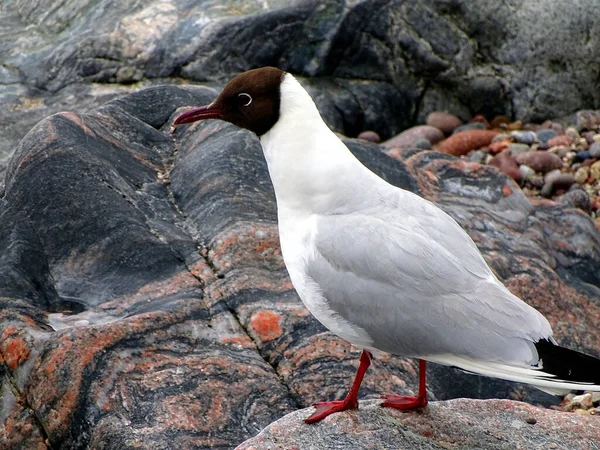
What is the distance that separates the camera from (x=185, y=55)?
898 cm

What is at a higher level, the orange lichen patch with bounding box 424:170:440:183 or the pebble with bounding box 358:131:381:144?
the pebble with bounding box 358:131:381:144

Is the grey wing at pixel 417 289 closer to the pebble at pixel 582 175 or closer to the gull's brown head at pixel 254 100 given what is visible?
the gull's brown head at pixel 254 100

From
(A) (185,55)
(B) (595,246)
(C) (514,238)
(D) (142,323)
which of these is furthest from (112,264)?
(A) (185,55)

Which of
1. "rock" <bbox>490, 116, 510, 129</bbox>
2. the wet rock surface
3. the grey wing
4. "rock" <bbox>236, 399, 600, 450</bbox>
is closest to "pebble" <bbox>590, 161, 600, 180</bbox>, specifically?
"rock" <bbox>490, 116, 510, 129</bbox>

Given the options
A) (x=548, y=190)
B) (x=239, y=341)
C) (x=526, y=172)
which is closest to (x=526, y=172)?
(x=526, y=172)

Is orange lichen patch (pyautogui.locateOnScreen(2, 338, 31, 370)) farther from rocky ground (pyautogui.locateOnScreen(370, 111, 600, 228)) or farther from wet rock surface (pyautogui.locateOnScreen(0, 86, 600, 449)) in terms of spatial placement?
rocky ground (pyautogui.locateOnScreen(370, 111, 600, 228))

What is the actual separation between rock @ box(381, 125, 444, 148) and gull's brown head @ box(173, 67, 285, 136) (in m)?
4.87

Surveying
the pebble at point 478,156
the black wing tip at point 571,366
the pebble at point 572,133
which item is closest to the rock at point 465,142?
the pebble at point 478,156

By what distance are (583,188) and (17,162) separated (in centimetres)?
533

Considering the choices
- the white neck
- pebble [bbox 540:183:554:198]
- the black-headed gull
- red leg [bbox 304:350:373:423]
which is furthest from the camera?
pebble [bbox 540:183:554:198]

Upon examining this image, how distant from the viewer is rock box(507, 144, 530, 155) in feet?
29.9

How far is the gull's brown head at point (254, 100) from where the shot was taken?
4.33 m

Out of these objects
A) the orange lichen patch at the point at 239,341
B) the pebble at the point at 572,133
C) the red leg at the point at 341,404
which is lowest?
the red leg at the point at 341,404

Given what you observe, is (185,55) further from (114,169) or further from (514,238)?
(514,238)
